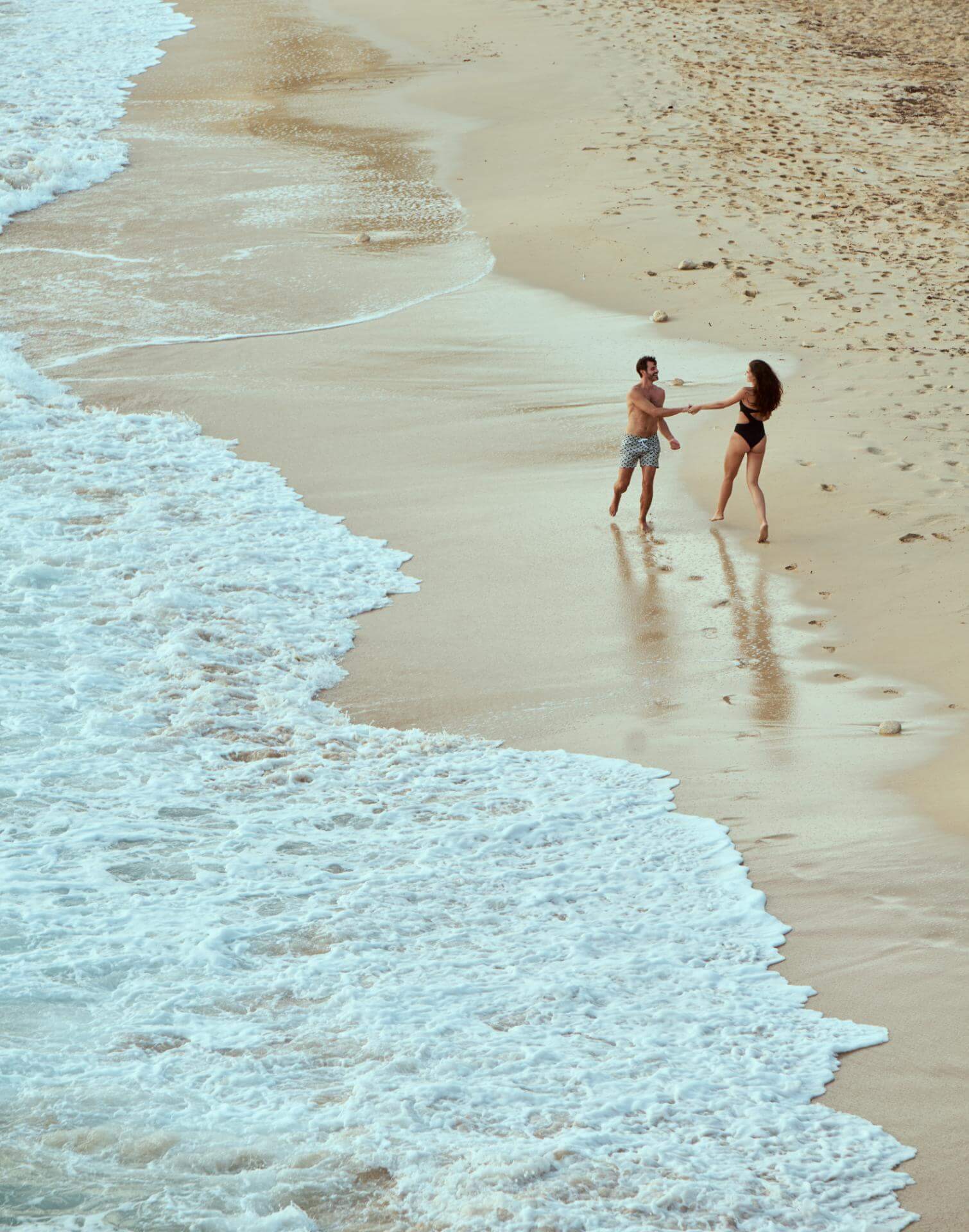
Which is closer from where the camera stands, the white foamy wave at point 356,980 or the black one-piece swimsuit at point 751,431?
the white foamy wave at point 356,980

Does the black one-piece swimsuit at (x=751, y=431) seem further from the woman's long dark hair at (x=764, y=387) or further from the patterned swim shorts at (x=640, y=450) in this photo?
the patterned swim shorts at (x=640, y=450)

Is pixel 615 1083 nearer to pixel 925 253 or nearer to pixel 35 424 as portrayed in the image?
pixel 35 424

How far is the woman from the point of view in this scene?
32.7 feet

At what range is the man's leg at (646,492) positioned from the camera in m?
10.1

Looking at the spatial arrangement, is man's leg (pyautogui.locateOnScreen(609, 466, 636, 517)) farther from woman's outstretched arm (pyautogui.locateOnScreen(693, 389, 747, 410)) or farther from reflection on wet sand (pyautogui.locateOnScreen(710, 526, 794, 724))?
reflection on wet sand (pyautogui.locateOnScreen(710, 526, 794, 724))

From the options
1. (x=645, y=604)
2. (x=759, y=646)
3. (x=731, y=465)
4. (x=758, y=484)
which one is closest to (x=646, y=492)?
(x=731, y=465)

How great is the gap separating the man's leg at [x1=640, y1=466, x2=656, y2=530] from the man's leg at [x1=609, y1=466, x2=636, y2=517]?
4.7 inches

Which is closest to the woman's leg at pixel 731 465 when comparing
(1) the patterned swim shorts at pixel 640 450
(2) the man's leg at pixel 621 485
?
(1) the patterned swim shorts at pixel 640 450

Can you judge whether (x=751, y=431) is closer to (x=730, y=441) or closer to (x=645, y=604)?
(x=730, y=441)

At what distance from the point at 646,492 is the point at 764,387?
Answer: 1.14 metres

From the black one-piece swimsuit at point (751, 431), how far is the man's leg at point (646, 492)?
69cm

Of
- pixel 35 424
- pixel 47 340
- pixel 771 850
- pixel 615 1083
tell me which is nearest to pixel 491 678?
pixel 771 850

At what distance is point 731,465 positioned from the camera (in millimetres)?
10125

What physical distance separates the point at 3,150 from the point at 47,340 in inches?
335
